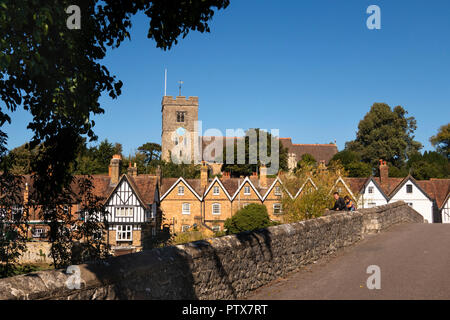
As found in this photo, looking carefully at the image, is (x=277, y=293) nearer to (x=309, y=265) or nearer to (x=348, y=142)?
Answer: (x=309, y=265)

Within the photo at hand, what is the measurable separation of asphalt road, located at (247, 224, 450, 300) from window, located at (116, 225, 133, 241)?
35351 millimetres

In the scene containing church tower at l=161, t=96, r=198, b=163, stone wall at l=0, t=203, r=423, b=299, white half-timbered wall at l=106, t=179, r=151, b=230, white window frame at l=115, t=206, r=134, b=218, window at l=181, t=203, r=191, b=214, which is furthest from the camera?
church tower at l=161, t=96, r=198, b=163

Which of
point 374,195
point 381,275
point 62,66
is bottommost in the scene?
point 381,275

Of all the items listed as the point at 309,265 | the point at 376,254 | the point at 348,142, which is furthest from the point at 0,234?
the point at 348,142

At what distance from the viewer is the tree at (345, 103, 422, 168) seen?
7469 centimetres

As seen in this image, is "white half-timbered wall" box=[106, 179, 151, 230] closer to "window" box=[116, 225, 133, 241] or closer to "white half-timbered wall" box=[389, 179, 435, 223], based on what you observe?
"window" box=[116, 225, 133, 241]

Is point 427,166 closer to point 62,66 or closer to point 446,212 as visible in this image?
point 446,212

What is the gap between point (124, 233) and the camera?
46062 millimetres

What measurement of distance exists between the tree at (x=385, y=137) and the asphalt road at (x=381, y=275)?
209 ft

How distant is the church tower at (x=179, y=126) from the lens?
98.9 meters

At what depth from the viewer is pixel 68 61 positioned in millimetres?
6824

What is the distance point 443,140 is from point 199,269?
89461 mm

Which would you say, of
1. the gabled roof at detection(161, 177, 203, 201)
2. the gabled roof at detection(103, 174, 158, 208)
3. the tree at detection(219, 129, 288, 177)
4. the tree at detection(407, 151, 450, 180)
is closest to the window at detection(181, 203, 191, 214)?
the gabled roof at detection(161, 177, 203, 201)

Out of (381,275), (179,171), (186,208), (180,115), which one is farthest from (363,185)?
(180,115)
